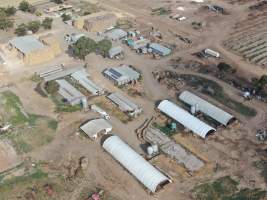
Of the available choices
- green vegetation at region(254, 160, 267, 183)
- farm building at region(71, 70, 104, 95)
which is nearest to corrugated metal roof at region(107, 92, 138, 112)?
farm building at region(71, 70, 104, 95)

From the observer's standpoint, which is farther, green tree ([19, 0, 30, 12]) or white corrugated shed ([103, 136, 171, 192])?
green tree ([19, 0, 30, 12])

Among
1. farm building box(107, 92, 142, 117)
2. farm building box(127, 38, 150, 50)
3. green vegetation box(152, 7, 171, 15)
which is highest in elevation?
farm building box(127, 38, 150, 50)

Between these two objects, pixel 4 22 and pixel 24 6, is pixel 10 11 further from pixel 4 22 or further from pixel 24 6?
pixel 4 22

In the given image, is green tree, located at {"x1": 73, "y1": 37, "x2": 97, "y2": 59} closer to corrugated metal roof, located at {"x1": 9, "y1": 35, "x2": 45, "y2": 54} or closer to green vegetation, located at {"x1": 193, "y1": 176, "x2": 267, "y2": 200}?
corrugated metal roof, located at {"x1": 9, "y1": 35, "x2": 45, "y2": 54}

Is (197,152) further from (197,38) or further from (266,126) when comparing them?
(197,38)

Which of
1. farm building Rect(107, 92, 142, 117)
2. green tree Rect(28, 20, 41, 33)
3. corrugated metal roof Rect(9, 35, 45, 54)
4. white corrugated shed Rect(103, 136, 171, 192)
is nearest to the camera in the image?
white corrugated shed Rect(103, 136, 171, 192)

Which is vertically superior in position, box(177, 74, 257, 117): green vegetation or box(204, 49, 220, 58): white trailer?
box(204, 49, 220, 58): white trailer

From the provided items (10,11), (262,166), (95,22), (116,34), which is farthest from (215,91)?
A: (10,11)

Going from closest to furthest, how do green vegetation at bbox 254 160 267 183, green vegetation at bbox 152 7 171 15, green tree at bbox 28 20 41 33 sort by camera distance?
green vegetation at bbox 254 160 267 183 → green tree at bbox 28 20 41 33 → green vegetation at bbox 152 7 171 15

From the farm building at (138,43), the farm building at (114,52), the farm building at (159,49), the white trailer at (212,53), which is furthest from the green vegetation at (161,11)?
the farm building at (114,52)
